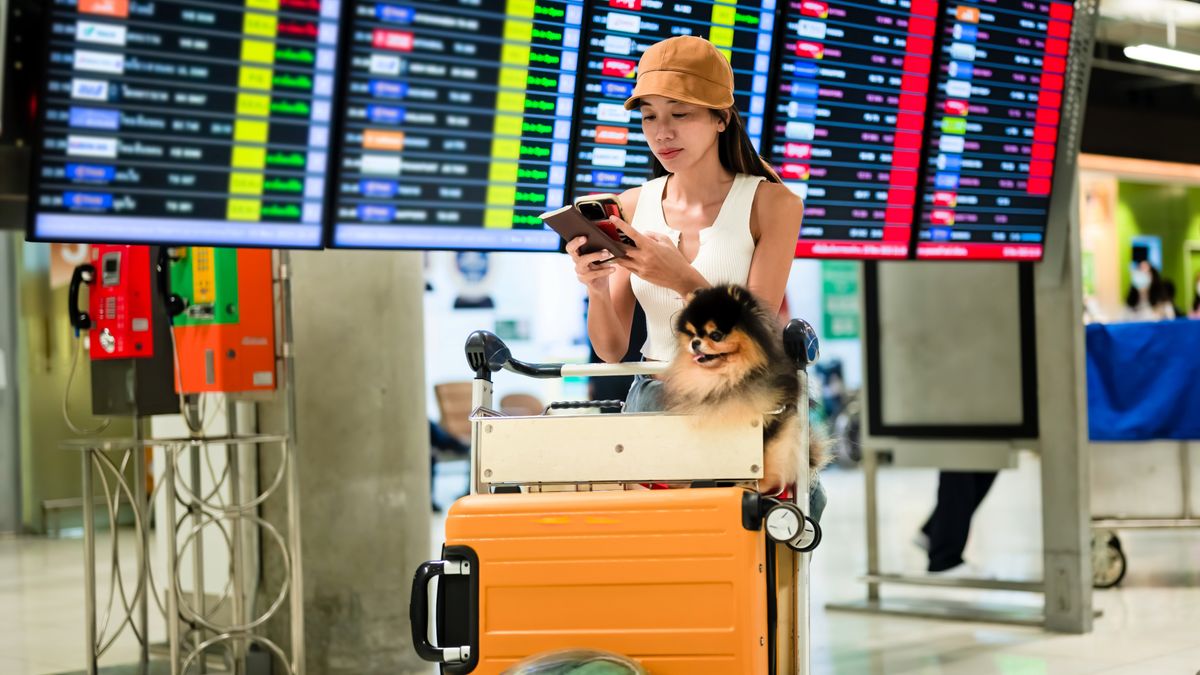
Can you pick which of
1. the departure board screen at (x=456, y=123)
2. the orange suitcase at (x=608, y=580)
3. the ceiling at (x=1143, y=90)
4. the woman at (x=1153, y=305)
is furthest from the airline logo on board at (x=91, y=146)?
the woman at (x=1153, y=305)

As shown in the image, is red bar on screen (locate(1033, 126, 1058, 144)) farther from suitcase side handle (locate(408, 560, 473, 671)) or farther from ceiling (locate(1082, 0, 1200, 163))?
ceiling (locate(1082, 0, 1200, 163))

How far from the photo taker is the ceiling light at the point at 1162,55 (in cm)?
941

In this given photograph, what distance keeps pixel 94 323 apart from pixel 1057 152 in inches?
156

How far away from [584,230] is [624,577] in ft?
2.22

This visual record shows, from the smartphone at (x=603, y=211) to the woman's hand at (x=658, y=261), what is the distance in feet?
0.05

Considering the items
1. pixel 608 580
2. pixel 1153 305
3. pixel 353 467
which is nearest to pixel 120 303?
pixel 353 467

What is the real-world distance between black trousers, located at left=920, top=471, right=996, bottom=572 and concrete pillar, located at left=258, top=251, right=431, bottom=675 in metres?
2.76

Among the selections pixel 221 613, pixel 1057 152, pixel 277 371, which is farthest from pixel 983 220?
pixel 221 613

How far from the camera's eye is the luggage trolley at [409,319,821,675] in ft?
7.14

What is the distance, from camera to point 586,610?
7.29 ft

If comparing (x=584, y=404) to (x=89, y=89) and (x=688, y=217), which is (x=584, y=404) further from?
(x=89, y=89)

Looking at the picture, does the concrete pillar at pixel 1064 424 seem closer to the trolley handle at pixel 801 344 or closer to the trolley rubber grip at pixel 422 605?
Result: the trolley handle at pixel 801 344

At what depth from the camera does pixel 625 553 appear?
221cm

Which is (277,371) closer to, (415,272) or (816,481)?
(415,272)
